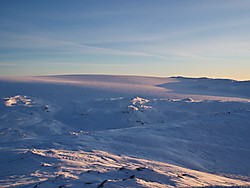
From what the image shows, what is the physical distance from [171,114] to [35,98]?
9.69 meters

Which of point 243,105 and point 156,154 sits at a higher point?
point 243,105

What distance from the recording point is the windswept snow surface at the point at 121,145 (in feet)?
11.5

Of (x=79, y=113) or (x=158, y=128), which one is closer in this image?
(x=158, y=128)

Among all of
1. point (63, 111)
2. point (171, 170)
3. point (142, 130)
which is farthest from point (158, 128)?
point (63, 111)

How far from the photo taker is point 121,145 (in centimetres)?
582

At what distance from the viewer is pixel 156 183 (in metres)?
3.31

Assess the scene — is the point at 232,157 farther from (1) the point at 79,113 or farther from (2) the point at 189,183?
(1) the point at 79,113

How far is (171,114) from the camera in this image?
1227cm

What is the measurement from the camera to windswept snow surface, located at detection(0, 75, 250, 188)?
349 centimetres

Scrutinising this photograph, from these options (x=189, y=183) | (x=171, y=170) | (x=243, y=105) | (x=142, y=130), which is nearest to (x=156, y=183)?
(x=189, y=183)

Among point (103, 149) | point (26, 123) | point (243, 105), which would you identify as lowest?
point (26, 123)

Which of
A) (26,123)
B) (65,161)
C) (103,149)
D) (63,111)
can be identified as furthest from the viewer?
(63,111)

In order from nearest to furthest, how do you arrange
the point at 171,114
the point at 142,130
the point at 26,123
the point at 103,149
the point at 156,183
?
1. the point at 156,183
2. the point at 103,149
3. the point at 142,130
4. the point at 26,123
5. the point at 171,114

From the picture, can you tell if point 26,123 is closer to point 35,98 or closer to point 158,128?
point 35,98
